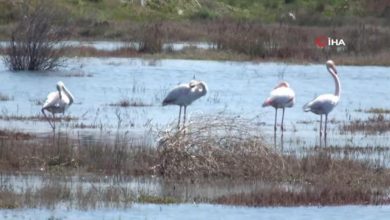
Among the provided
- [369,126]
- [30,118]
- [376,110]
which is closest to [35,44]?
[376,110]

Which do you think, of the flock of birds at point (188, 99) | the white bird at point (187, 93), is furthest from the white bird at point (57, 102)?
the white bird at point (187, 93)

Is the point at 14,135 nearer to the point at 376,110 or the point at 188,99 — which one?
the point at 188,99

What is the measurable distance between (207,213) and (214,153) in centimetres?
252

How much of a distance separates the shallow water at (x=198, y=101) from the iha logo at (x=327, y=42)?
458cm

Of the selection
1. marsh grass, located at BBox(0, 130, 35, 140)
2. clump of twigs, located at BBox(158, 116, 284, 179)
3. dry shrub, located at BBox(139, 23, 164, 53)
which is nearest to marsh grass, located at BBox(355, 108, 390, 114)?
marsh grass, located at BBox(0, 130, 35, 140)

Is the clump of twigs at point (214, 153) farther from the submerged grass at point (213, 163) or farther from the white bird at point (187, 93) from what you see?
the white bird at point (187, 93)

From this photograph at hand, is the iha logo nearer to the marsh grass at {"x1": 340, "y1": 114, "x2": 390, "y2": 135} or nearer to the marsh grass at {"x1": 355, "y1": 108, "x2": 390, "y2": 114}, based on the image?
the marsh grass at {"x1": 355, "y1": 108, "x2": 390, "y2": 114}

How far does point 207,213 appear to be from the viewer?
45.5 feet

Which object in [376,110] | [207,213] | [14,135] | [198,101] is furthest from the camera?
[198,101]

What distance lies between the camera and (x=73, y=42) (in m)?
45.2

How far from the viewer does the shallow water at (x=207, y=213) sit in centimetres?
1319

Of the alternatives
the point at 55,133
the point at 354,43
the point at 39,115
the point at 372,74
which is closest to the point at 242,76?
the point at 372,74

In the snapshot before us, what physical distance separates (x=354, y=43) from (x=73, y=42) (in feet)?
33.2

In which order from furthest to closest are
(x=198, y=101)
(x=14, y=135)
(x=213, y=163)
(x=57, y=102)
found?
1. (x=198, y=101)
2. (x=57, y=102)
3. (x=14, y=135)
4. (x=213, y=163)
